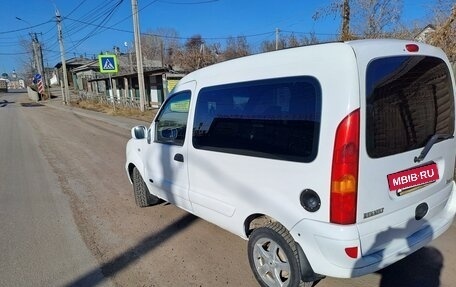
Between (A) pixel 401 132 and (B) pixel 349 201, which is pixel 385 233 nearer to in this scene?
(B) pixel 349 201

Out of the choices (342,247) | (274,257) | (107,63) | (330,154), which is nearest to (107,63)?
(107,63)

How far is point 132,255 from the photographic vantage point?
12.0ft

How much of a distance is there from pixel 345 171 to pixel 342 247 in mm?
530

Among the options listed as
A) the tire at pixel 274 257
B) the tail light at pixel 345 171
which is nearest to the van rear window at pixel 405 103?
the tail light at pixel 345 171

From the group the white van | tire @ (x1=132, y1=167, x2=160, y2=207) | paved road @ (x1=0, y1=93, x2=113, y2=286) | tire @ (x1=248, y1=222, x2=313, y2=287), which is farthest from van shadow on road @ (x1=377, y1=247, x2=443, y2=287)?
tire @ (x1=132, y1=167, x2=160, y2=207)

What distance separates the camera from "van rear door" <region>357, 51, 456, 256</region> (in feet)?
7.46

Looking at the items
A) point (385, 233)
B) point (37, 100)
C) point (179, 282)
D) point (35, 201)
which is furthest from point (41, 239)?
point (37, 100)

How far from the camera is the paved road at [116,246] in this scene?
316cm

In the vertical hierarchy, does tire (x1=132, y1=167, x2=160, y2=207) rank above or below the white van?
below

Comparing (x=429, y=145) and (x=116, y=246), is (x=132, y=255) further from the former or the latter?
(x=429, y=145)

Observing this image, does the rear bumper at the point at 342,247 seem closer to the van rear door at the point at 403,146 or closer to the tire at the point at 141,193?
the van rear door at the point at 403,146

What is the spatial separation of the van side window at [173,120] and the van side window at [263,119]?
0.95 feet

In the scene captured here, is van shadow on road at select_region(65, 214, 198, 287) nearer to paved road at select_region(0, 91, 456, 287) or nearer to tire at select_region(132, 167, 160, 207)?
paved road at select_region(0, 91, 456, 287)

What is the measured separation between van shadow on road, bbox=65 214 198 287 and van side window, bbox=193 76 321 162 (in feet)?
4.46
